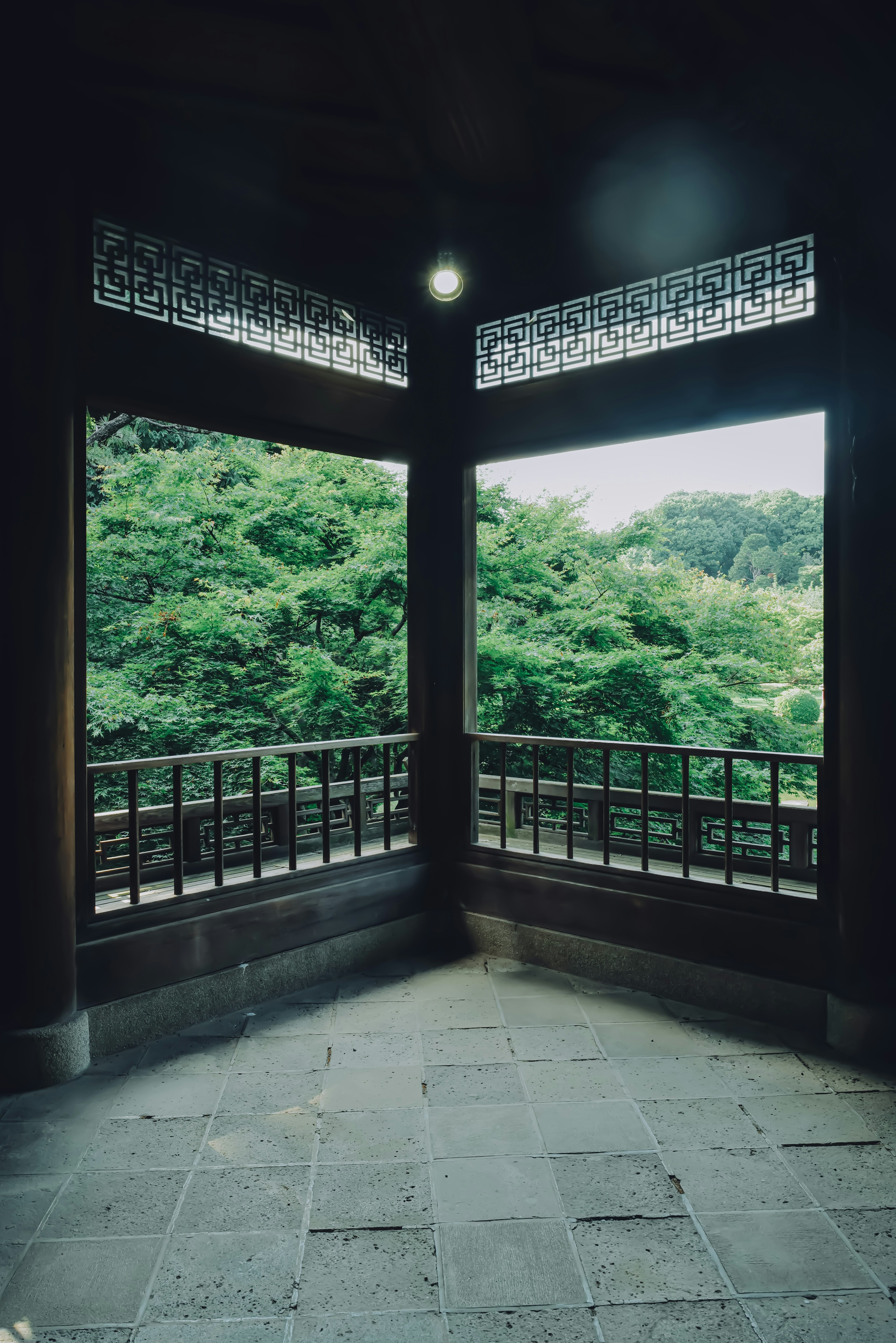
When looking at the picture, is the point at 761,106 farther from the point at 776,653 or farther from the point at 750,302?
the point at 776,653

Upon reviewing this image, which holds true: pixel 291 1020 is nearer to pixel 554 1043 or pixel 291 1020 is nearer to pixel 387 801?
pixel 554 1043

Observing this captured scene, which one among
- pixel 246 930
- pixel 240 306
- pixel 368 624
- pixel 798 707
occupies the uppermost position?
pixel 240 306

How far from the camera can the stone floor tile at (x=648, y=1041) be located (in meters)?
3.15

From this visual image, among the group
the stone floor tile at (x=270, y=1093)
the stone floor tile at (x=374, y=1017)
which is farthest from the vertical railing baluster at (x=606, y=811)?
the stone floor tile at (x=270, y=1093)

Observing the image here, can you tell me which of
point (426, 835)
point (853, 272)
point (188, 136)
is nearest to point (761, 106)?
point (853, 272)

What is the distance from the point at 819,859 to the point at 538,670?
4.31 metres

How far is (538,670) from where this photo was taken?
7543 millimetres

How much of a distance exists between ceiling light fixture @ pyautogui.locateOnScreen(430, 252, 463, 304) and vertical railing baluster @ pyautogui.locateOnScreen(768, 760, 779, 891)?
265 cm

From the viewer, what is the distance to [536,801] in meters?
4.35

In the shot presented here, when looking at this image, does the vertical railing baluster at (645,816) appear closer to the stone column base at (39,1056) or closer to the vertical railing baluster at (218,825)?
the vertical railing baluster at (218,825)

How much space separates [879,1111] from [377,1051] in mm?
1767

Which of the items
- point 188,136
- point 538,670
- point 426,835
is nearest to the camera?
point 188,136

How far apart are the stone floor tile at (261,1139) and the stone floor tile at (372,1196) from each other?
144 mm

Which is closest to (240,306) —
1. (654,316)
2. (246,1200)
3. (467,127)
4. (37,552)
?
(467,127)
